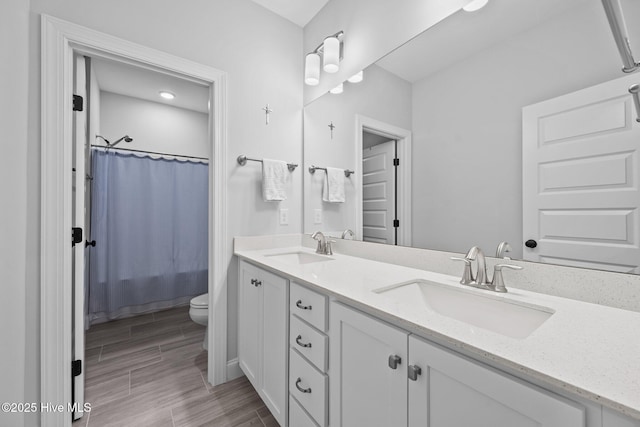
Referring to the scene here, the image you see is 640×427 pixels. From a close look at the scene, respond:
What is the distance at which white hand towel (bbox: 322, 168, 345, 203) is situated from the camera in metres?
1.83

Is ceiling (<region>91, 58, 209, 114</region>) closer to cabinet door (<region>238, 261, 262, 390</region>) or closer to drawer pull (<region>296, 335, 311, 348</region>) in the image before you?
cabinet door (<region>238, 261, 262, 390</region>)

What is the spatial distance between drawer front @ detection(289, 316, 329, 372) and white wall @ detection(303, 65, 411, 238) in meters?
0.81

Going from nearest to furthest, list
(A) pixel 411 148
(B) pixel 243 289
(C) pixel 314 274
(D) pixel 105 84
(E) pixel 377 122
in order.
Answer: (C) pixel 314 274, (A) pixel 411 148, (E) pixel 377 122, (B) pixel 243 289, (D) pixel 105 84

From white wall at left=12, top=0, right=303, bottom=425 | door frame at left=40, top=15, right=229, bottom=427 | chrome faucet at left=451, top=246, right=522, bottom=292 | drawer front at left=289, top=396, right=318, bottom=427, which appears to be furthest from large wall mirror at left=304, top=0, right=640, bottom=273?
door frame at left=40, top=15, right=229, bottom=427

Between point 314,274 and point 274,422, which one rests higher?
point 314,274

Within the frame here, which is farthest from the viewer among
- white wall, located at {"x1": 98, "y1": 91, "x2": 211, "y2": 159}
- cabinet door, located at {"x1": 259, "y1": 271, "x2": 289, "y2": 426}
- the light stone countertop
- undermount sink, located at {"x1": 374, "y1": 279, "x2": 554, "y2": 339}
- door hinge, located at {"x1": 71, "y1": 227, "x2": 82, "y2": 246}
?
white wall, located at {"x1": 98, "y1": 91, "x2": 211, "y2": 159}

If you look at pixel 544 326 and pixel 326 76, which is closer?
pixel 544 326

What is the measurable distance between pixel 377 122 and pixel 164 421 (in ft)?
6.52

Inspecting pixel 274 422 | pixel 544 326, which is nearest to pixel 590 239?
pixel 544 326

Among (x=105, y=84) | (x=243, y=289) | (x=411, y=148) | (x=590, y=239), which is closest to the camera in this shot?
(x=590, y=239)

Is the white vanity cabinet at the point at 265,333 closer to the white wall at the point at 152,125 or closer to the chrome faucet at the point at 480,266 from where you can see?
the chrome faucet at the point at 480,266

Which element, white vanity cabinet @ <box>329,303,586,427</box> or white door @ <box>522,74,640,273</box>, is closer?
white vanity cabinet @ <box>329,303,586,427</box>

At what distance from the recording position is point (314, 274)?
1.14m

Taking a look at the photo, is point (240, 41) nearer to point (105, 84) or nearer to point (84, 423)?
point (105, 84)
